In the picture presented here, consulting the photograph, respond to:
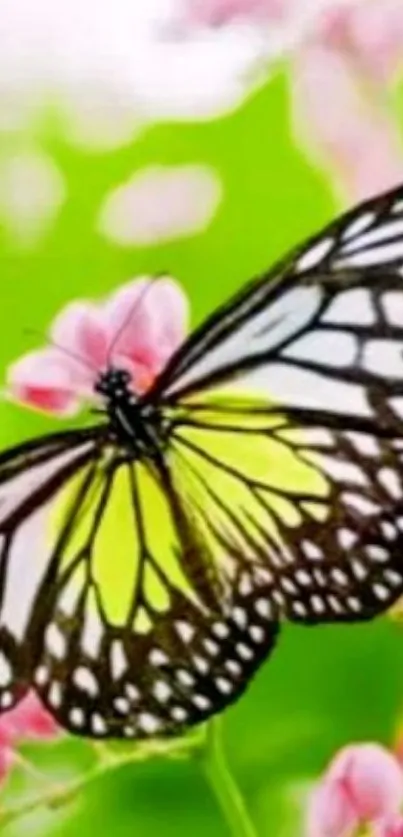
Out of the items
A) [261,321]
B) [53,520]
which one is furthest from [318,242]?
[53,520]

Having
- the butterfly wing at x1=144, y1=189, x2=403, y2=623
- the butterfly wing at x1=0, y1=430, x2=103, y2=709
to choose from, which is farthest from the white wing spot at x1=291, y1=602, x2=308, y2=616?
the butterfly wing at x1=0, y1=430, x2=103, y2=709

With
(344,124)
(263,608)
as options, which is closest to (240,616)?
(263,608)

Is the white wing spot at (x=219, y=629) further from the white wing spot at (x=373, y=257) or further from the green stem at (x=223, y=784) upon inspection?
the white wing spot at (x=373, y=257)

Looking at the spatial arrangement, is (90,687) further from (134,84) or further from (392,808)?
(134,84)

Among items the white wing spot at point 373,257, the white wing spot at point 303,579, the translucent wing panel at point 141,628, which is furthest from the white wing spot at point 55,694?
the white wing spot at point 373,257

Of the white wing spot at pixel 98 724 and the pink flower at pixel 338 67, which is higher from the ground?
the pink flower at pixel 338 67

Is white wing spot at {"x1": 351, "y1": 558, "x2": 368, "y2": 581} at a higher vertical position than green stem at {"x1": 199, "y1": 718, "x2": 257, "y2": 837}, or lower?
higher

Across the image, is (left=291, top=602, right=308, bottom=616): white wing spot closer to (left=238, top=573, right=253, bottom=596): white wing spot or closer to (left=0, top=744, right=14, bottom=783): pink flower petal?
(left=238, top=573, right=253, bottom=596): white wing spot

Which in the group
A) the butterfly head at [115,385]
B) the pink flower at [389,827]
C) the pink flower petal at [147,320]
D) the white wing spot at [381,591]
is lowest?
the pink flower at [389,827]
